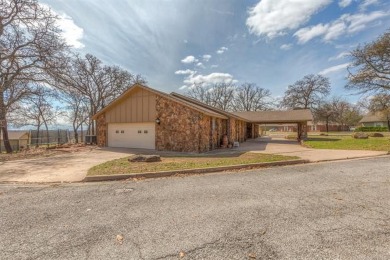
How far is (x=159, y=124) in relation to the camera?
14094mm

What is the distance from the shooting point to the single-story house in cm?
1301

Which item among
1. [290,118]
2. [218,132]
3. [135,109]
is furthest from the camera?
[290,118]

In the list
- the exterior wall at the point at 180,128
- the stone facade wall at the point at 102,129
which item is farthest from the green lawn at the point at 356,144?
the stone facade wall at the point at 102,129

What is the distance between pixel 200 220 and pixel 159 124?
11.0 meters

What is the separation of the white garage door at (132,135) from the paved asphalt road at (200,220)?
349 inches

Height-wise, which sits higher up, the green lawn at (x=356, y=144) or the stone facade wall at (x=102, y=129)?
the stone facade wall at (x=102, y=129)

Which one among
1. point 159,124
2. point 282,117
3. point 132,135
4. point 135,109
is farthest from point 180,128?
point 282,117

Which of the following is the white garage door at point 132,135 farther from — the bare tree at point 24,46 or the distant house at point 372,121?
the distant house at point 372,121

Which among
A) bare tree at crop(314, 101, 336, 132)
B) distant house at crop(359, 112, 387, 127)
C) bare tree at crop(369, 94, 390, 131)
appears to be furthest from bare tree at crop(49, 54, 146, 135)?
distant house at crop(359, 112, 387, 127)

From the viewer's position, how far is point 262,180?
607 centimetres

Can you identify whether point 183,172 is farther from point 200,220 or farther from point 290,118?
point 290,118

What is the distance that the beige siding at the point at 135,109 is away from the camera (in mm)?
14359

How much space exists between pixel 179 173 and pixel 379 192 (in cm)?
526

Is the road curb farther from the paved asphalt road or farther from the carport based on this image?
the carport
